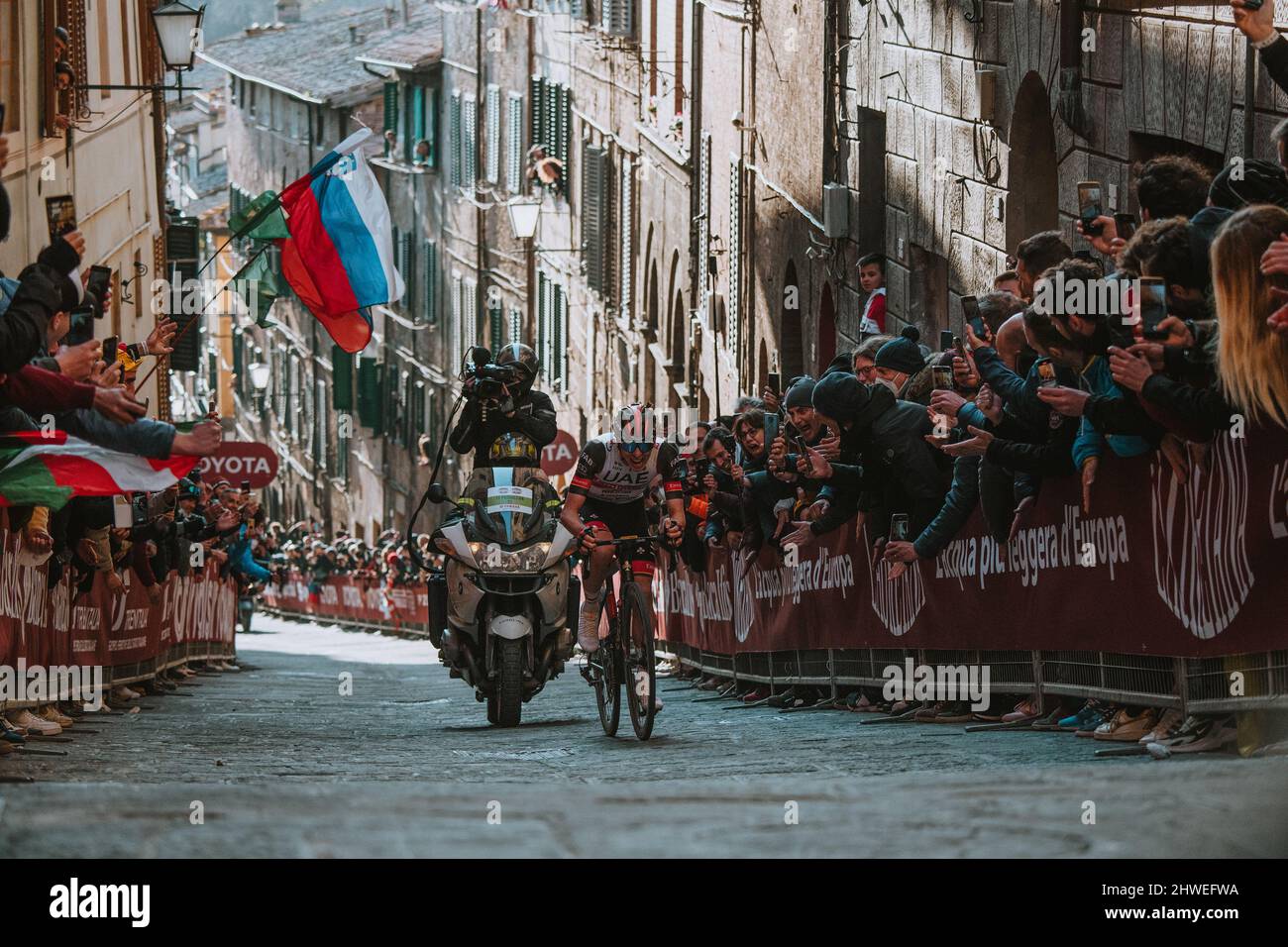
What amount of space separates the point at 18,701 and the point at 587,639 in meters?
2.80

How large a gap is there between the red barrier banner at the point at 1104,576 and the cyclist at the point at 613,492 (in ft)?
4.01

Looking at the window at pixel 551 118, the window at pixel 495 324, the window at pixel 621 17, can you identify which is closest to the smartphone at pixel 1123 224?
the window at pixel 621 17

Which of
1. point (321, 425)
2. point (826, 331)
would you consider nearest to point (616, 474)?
point (826, 331)

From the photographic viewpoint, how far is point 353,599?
51.9 meters

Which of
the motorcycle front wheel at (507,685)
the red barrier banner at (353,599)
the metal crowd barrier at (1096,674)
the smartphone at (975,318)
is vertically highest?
the smartphone at (975,318)

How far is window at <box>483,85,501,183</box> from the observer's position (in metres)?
51.7

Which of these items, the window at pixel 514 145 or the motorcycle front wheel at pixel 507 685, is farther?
the window at pixel 514 145

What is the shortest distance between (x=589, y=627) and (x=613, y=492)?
76cm

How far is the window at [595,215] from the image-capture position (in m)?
42.2

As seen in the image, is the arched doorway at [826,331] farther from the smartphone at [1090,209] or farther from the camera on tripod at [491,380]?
the smartphone at [1090,209]

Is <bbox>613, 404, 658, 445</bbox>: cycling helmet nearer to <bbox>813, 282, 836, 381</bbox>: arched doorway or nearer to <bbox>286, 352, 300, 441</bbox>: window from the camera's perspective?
<bbox>813, 282, 836, 381</bbox>: arched doorway

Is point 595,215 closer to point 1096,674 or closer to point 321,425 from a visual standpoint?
point 321,425

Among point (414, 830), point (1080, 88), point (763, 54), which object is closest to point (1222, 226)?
point (414, 830)
